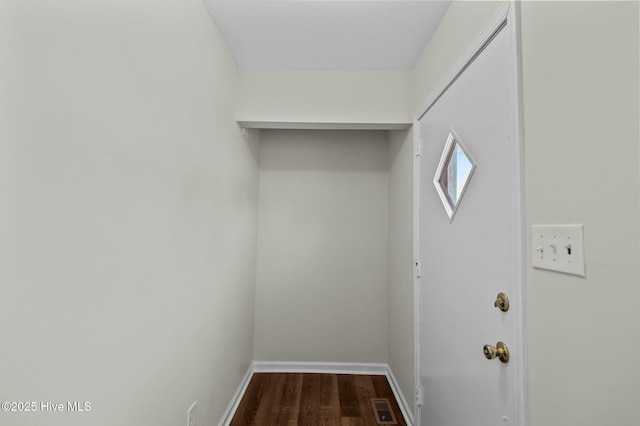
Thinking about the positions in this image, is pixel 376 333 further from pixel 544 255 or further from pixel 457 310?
pixel 544 255

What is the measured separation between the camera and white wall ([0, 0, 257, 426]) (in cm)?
61

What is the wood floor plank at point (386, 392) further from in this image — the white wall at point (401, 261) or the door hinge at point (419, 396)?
the door hinge at point (419, 396)

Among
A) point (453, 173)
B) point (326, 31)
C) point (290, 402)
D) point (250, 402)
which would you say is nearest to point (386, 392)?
point (290, 402)

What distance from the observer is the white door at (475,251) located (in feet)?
2.99

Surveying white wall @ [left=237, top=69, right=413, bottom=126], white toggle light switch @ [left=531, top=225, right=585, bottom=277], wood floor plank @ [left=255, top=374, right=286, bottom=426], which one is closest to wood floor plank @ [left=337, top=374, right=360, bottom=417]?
wood floor plank @ [left=255, top=374, right=286, bottom=426]

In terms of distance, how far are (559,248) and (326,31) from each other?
1.54 meters

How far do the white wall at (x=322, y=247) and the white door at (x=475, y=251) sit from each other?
2.94ft

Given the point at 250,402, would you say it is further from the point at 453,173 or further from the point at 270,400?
the point at 453,173

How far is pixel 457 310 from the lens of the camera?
1282 millimetres

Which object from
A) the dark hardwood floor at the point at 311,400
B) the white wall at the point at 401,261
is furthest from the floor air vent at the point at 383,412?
the white wall at the point at 401,261

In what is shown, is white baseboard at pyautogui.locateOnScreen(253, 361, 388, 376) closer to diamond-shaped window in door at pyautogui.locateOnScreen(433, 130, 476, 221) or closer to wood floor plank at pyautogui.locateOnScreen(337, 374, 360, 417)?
wood floor plank at pyautogui.locateOnScreen(337, 374, 360, 417)

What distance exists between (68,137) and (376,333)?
8.19ft

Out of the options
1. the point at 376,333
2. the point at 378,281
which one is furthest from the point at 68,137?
the point at 376,333

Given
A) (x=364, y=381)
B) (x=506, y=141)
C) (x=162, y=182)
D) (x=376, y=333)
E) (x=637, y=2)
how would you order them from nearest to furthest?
(x=637, y=2) → (x=506, y=141) → (x=162, y=182) → (x=364, y=381) → (x=376, y=333)
